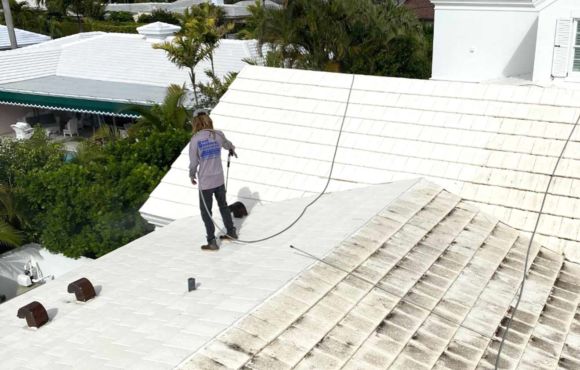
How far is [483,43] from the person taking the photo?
Result: 61.4 feet

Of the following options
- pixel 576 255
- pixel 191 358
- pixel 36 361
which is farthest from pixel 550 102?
pixel 36 361

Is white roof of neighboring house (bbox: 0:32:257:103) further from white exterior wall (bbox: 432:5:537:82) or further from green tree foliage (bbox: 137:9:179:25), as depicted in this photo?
green tree foliage (bbox: 137:9:179:25)

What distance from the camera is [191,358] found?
17.1 feet

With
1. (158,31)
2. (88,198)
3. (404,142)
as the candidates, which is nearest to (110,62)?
(158,31)

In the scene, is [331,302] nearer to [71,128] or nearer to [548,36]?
→ [548,36]

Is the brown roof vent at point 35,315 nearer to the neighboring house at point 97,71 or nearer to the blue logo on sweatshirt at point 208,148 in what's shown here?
the blue logo on sweatshirt at point 208,148

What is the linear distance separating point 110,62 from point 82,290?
85.8 feet

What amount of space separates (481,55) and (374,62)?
6.73m

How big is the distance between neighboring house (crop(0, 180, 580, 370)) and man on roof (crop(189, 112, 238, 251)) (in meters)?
0.33

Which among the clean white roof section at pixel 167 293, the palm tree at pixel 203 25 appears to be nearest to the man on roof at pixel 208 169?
the clean white roof section at pixel 167 293

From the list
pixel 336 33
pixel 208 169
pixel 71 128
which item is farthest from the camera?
pixel 71 128

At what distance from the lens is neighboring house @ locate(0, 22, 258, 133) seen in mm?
26797

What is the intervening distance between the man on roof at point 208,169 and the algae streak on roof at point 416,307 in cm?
187

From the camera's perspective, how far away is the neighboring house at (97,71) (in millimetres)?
26797
